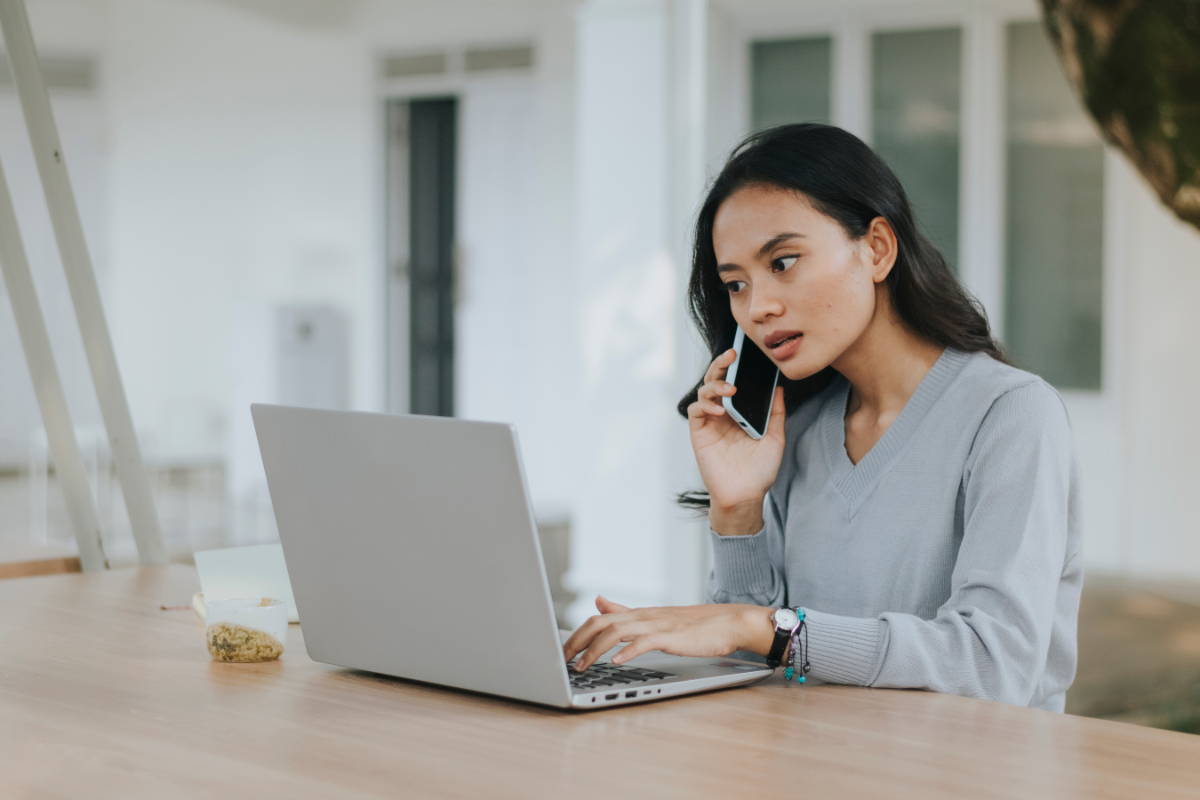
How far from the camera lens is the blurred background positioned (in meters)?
3.68

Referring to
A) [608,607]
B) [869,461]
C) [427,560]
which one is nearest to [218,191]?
[869,461]

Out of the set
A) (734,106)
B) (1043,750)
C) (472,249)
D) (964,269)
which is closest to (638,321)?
(734,106)

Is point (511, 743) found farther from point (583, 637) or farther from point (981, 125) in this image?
point (981, 125)

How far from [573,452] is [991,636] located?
4.60 meters

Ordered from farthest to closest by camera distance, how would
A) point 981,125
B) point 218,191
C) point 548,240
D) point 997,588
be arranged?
point 218,191 → point 548,240 → point 981,125 → point 997,588

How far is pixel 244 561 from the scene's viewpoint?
138 cm

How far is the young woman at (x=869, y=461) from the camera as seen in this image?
1.12 metres

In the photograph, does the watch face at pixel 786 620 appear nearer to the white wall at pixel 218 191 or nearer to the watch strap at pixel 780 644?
the watch strap at pixel 780 644

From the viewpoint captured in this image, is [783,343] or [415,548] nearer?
[415,548]

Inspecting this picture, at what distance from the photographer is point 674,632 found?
3.50 ft

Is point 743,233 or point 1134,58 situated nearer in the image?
point 1134,58

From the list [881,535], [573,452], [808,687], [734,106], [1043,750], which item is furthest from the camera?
[573,452]

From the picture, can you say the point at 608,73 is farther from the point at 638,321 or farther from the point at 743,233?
the point at 743,233

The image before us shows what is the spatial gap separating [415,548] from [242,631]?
0.30 m
